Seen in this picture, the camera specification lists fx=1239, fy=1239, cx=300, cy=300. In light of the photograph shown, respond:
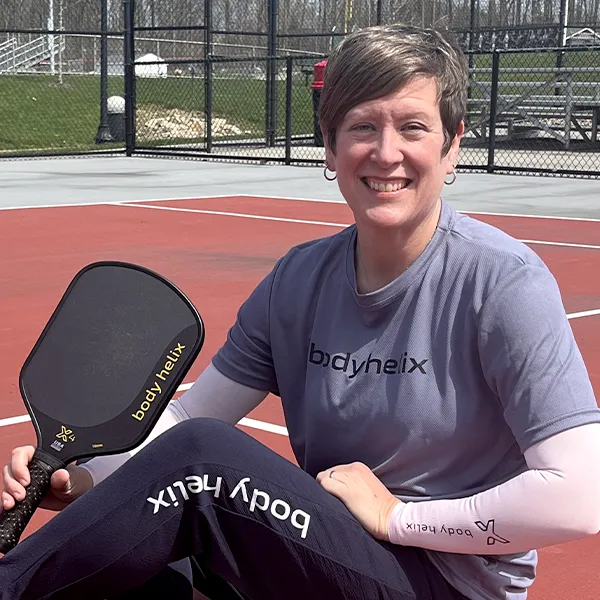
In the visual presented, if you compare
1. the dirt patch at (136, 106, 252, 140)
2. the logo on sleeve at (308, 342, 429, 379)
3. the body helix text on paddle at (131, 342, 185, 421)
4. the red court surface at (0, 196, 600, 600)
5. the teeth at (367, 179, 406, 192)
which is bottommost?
the dirt patch at (136, 106, 252, 140)

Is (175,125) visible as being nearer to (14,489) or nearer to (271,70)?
(271,70)

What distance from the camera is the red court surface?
4.52 meters

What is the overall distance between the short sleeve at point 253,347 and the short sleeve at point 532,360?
0.53 m

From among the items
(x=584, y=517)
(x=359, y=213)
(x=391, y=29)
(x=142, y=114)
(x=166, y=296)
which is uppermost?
(x=391, y=29)

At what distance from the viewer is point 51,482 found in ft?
8.16

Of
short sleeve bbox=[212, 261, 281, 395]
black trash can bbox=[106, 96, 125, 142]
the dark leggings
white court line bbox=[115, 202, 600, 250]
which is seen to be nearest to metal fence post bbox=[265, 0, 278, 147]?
black trash can bbox=[106, 96, 125, 142]

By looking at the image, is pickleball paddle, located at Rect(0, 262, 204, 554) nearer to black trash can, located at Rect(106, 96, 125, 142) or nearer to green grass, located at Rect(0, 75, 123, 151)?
black trash can, located at Rect(106, 96, 125, 142)

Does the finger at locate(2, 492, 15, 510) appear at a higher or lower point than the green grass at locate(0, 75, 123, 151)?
higher

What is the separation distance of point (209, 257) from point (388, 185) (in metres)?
6.52

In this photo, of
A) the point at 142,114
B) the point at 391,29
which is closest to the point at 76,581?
the point at 391,29

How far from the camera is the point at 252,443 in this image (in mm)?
2236

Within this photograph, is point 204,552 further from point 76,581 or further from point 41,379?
point 41,379

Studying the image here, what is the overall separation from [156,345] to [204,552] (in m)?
0.51

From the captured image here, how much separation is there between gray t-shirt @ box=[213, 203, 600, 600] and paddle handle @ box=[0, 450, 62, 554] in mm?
525
